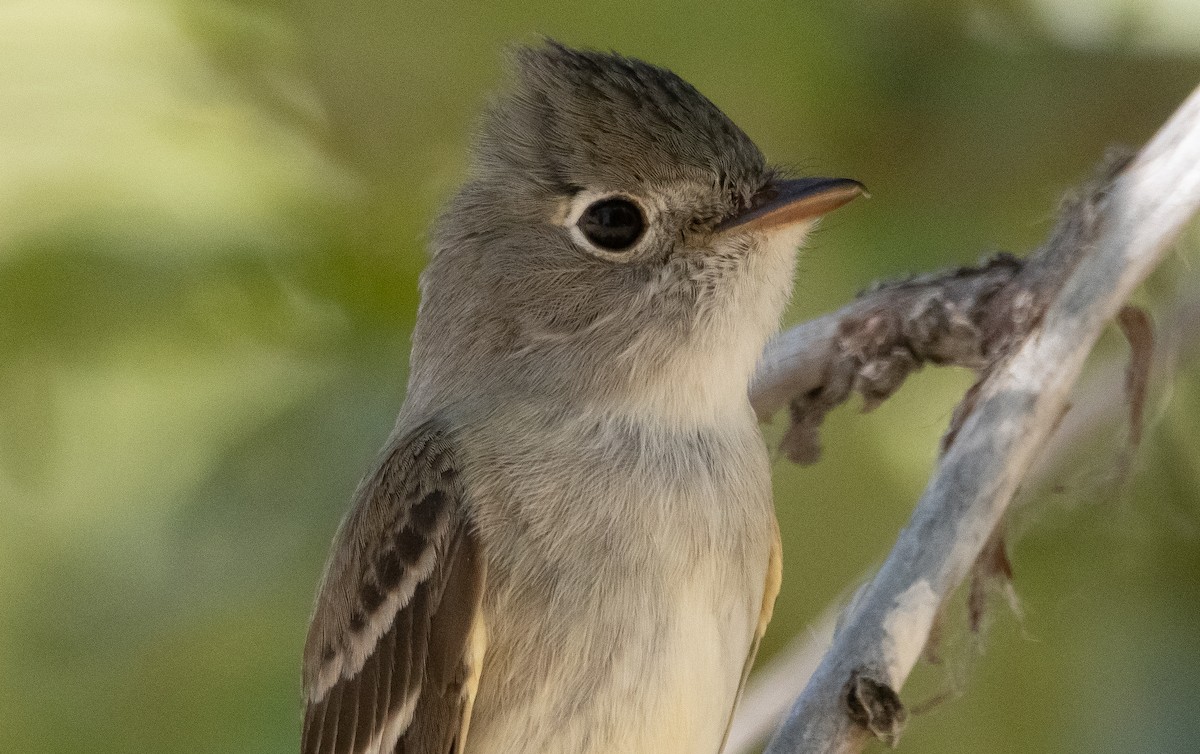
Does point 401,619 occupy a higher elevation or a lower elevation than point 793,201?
lower

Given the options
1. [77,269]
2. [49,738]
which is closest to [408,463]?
[77,269]

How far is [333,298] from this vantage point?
8.77 feet

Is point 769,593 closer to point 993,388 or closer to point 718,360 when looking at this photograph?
point 718,360

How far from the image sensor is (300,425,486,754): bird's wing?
85.5 inches

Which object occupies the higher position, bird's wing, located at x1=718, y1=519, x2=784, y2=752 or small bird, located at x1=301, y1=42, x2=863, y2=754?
small bird, located at x1=301, y1=42, x2=863, y2=754

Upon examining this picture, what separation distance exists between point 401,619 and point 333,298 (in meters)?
0.67

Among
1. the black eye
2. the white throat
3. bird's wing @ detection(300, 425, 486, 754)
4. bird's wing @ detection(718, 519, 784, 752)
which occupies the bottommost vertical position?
bird's wing @ detection(718, 519, 784, 752)

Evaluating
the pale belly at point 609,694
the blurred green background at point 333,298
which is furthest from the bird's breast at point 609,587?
the blurred green background at point 333,298

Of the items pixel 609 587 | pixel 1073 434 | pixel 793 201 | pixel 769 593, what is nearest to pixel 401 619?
pixel 609 587

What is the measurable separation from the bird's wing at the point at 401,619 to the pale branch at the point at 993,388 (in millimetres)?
498

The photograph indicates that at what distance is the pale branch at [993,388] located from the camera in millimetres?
1992

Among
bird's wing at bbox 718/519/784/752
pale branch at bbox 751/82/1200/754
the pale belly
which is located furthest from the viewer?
bird's wing at bbox 718/519/784/752

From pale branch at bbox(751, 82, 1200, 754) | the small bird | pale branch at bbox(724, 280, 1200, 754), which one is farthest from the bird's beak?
pale branch at bbox(724, 280, 1200, 754)

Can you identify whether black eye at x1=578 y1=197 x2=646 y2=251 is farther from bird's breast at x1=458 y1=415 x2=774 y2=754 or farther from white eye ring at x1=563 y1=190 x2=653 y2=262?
bird's breast at x1=458 y1=415 x2=774 y2=754
